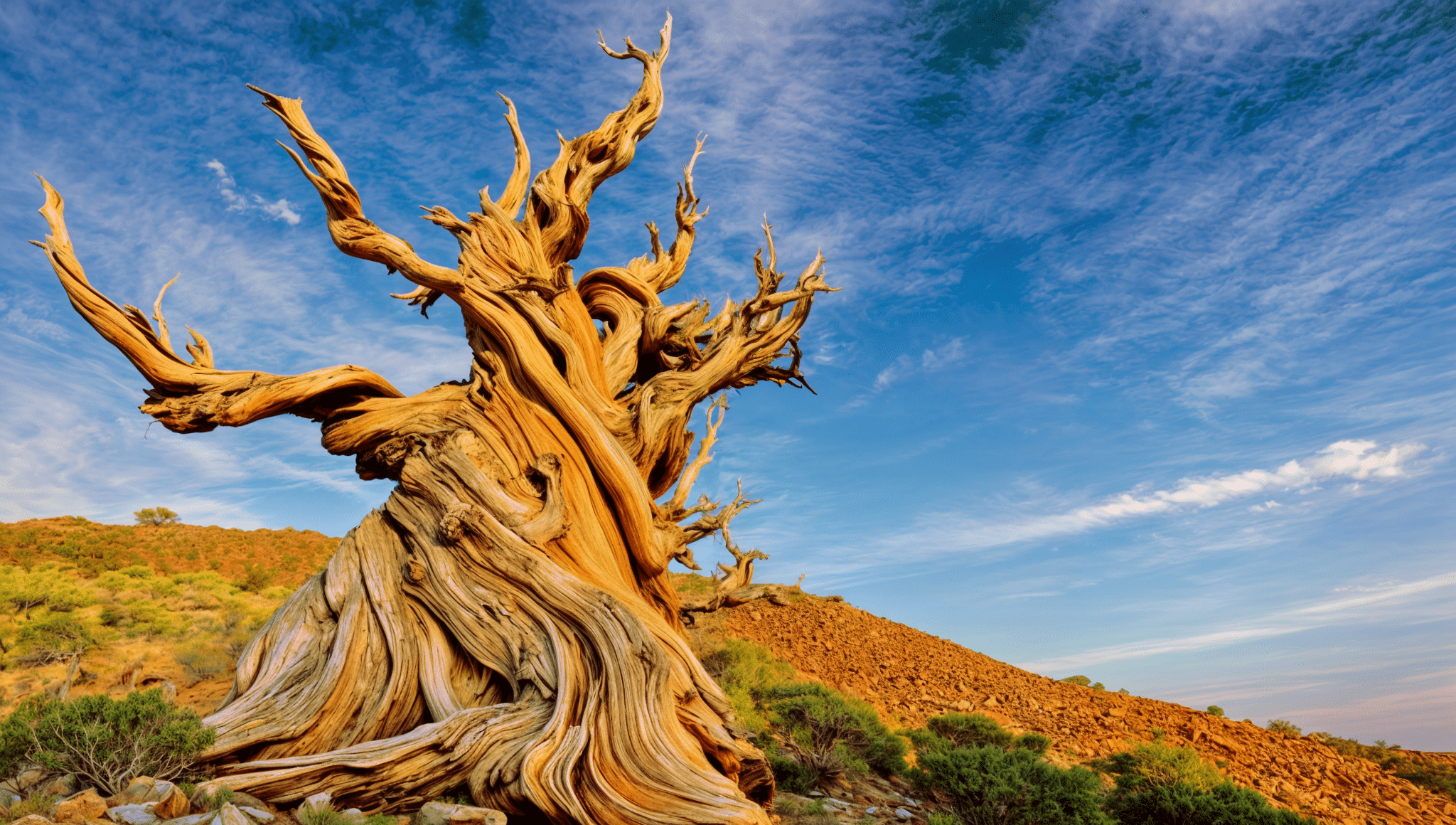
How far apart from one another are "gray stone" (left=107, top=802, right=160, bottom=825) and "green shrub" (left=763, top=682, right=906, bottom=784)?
752cm

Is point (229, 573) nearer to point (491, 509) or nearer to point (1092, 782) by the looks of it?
point (491, 509)

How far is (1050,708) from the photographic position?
51.8ft

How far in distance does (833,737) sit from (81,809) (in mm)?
8675

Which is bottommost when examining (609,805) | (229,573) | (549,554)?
(609,805)

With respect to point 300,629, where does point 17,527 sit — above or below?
above

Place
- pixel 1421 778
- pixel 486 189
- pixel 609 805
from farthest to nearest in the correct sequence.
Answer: pixel 1421 778 < pixel 486 189 < pixel 609 805

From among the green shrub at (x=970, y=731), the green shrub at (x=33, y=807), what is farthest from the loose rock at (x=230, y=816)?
the green shrub at (x=970, y=731)

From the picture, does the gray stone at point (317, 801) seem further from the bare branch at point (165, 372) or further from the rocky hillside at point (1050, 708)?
the rocky hillside at point (1050, 708)

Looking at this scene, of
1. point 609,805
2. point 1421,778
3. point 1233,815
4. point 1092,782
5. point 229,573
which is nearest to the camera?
point 609,805

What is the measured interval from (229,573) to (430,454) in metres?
23.2

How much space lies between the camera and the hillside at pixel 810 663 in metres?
Result: 11.5

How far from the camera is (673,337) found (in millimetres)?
10820

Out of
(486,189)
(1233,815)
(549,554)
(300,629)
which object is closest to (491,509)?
(549,554)

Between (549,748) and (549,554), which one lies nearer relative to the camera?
(549,748)
